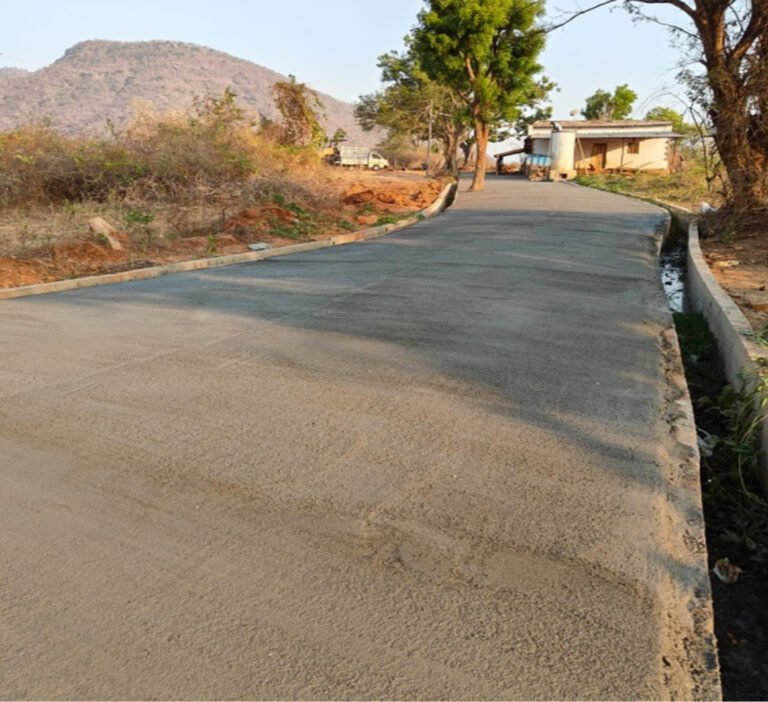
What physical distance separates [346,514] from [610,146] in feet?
164

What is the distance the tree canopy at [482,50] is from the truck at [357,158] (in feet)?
86.0

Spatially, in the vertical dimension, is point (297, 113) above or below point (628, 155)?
above

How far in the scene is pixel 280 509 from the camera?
10.5ft

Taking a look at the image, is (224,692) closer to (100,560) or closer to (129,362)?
(100,560)

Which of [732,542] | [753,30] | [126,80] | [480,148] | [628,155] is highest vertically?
[126,80]

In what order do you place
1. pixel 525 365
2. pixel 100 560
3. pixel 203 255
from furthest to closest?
pixel 203 255
pixel 525 365
pixel 100 560

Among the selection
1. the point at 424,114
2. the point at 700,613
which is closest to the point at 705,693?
the point at 700,613

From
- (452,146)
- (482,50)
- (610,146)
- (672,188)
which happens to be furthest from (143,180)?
(452,146)

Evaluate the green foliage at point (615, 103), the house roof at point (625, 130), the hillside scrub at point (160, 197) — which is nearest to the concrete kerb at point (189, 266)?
the hillside scrub at point (160, 197)

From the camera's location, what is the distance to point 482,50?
1070 inches

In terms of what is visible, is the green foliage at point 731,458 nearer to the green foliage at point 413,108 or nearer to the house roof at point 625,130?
the house roof at point 625,130

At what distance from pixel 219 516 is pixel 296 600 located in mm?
757

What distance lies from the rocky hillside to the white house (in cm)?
5638

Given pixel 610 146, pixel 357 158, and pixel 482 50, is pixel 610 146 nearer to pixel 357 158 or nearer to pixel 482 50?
pixel 357 158
